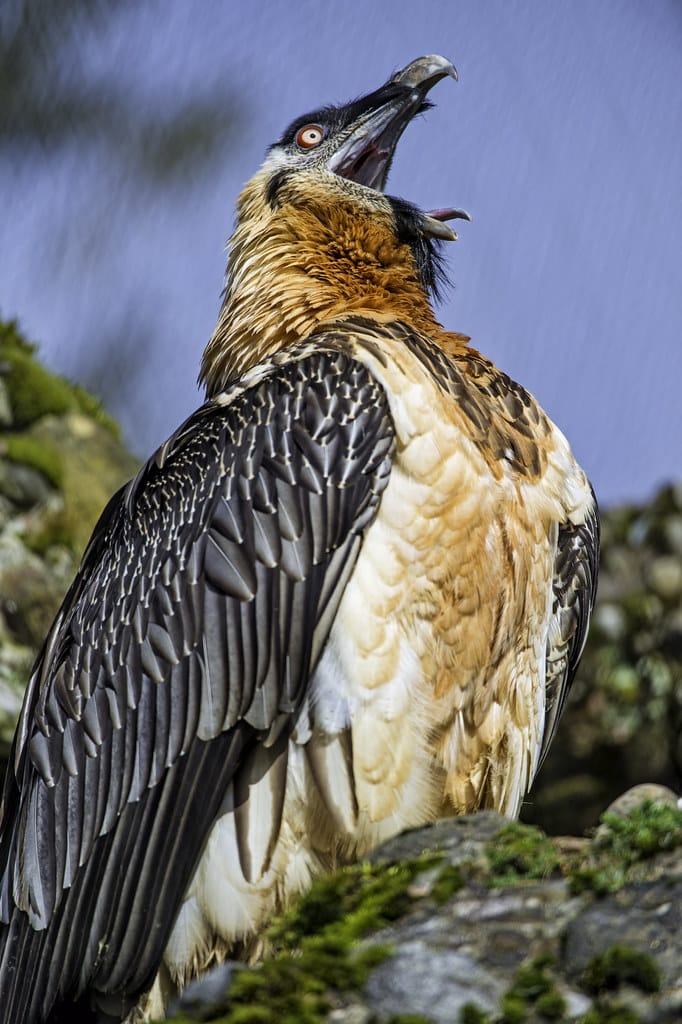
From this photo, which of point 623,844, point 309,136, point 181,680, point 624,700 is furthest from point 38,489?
point 623,844

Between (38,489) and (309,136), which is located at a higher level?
(309,136)

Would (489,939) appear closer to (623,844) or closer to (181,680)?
(623,844)

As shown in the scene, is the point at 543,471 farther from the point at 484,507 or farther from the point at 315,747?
the point at 315,747

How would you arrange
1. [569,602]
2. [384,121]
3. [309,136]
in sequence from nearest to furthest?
1. [569,602]
2. [384,121]
3. [309,136]

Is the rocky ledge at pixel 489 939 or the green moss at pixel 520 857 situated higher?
the green moss at pixel 520 857

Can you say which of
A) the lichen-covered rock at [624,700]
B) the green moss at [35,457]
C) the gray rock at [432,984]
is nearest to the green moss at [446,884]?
the gray rock at [432,984]

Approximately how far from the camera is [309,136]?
7.16 m

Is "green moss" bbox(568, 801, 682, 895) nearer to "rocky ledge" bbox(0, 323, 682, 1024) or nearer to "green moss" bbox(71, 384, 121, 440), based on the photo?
"rocky ledge" bbox(0, 323, 682, 1024)

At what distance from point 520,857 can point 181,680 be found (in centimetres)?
174

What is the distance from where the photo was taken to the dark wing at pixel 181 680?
15.8ft

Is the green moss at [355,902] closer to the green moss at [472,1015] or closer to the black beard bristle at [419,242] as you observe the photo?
the green moss at [472,1015]

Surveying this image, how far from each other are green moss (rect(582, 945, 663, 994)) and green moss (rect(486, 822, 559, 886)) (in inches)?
19.9

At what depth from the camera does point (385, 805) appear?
16.0ft

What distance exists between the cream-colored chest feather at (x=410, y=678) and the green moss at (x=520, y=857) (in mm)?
976
